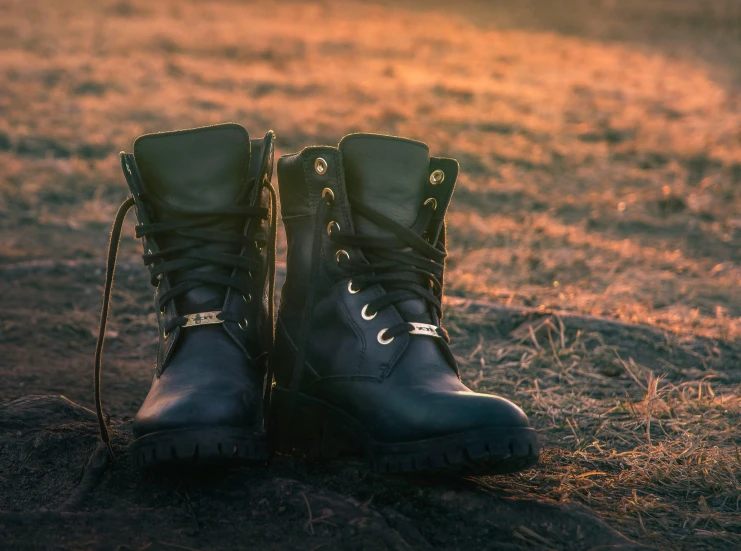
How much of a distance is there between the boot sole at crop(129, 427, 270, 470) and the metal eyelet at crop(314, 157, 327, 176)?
734 mm

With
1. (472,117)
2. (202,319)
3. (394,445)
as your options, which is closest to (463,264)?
(202,319)

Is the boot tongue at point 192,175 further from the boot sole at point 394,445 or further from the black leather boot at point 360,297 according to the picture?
the boot sole at point 394,445

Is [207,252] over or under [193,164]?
under

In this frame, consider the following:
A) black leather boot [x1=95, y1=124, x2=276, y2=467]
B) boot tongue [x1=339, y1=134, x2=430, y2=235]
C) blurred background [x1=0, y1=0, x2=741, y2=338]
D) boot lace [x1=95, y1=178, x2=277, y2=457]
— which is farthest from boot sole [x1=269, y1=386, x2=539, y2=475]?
blurred background [x1=0, y1=0, x2=741, y2=338]

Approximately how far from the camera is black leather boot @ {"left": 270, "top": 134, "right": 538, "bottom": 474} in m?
2.24

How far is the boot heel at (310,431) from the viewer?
7.55ft

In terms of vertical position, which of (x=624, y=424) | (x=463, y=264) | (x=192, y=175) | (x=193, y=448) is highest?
(x=192, y=175)

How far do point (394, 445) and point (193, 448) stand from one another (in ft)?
1.59

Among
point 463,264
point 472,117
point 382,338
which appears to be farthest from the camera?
point 472,117

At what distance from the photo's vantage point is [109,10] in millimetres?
12484

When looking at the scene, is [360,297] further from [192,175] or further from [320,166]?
[192,175]

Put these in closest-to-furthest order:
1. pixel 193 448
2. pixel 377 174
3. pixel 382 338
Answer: pixel 193 448
pixel 382 338
pixel 377 174

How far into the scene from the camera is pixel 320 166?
2373mm

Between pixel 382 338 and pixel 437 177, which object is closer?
pixel 382 338
